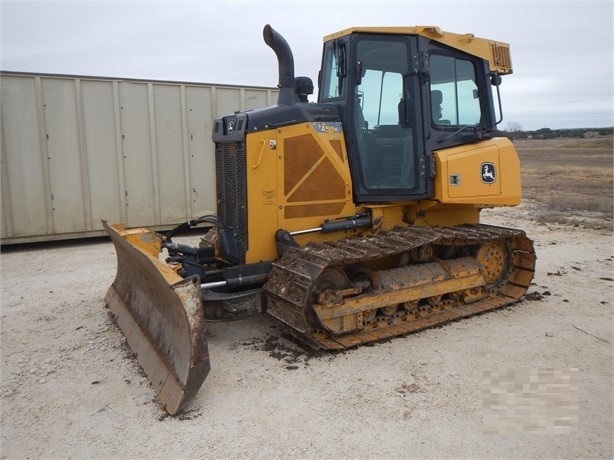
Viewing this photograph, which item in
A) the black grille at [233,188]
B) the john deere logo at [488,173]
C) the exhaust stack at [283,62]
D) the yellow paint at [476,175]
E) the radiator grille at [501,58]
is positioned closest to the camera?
the exhaust stack at [283,62]

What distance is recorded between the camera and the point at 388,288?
5238 millimetres

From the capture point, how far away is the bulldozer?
4887 mm

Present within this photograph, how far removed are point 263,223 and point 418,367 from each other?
1.92m

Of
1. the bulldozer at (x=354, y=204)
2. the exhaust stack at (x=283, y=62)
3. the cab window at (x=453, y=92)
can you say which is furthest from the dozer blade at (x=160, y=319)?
the cab window at (x=453, y=92)

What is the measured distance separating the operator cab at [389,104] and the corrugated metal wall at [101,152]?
5327 mm

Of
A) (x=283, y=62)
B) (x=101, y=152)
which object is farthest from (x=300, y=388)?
(x=101, y=152)

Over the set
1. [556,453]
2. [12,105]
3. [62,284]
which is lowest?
[556,453]

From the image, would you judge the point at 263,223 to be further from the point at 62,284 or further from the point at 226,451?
the point at 62,284

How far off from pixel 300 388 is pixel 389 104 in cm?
301

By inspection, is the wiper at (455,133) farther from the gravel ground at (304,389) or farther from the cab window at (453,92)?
the gravel ground at (304,389)

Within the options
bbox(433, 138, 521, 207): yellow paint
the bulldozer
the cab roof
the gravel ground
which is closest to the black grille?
the bulldozer

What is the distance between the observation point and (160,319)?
4621 mm

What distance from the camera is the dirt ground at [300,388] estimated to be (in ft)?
11.2

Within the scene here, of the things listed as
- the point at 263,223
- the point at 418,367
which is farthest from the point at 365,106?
the point at 418,367
